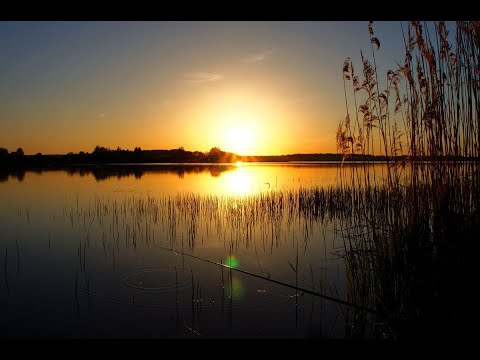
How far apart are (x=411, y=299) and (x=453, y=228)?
0.65 metres

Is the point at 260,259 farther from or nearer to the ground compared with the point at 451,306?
nearer to the ground

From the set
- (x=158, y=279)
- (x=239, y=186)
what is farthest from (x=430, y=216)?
(x=239, y=186)

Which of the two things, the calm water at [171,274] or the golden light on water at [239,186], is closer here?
the calm water at [171,274]

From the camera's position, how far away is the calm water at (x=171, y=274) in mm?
3914

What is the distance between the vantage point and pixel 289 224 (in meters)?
9.26

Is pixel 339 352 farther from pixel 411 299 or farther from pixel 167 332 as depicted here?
pixel 167 332

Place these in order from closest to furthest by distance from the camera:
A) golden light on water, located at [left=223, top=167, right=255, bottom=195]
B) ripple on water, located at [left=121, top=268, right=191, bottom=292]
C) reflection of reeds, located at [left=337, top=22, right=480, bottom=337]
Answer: reflection of reeds, located at [left=337, top=22, right=480, bottom=337] < ripple on water, located at [left=121, top=268, right=191, bottom=292] < golden light on water, located at [left=223, top=167, right=255, bottom=195]

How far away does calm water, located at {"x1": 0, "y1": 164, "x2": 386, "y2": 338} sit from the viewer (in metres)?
3.91

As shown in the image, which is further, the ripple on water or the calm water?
the ripple on water

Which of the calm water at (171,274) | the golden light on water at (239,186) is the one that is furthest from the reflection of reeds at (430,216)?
the golden light on water at (239,186)

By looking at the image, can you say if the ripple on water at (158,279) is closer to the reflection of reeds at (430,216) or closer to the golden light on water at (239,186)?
the reflection of reeds at (430,216)

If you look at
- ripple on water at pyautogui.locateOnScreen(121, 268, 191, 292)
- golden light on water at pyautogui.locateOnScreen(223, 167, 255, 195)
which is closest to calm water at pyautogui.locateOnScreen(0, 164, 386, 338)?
ripple on water at pyautogui.locateOnScreen(121, 268, 191, 292)

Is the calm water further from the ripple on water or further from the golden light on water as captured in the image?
the golden light on water
